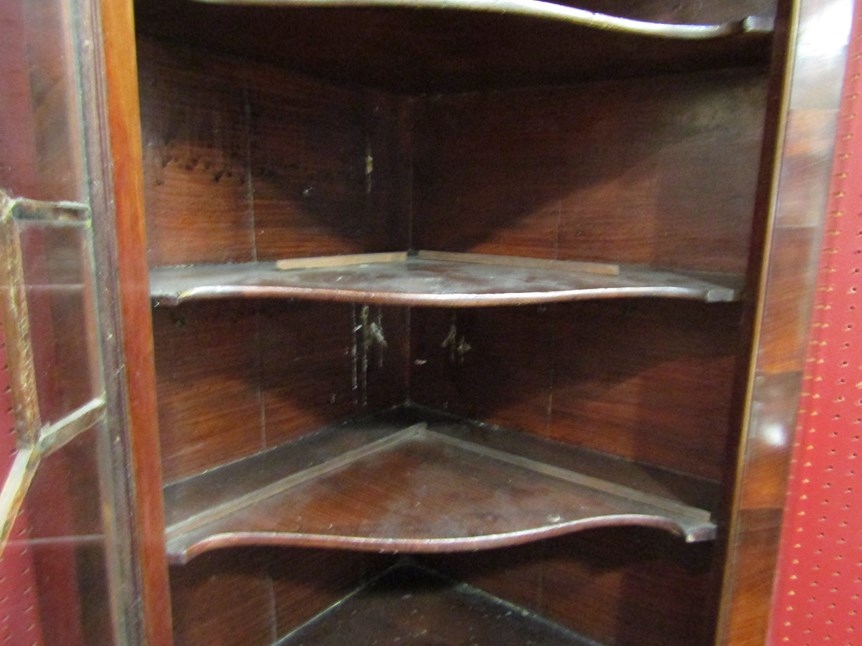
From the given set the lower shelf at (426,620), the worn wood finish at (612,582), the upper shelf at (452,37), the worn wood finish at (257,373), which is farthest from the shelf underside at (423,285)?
the lower shelf at (426,620)

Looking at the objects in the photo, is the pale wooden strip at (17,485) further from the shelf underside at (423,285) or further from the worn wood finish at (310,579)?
the worn wood finish at (310,579)

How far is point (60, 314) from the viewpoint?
2.13 ft

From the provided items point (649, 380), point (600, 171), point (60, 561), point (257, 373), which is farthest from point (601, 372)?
point (60, 561)

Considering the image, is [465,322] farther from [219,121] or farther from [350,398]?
[219,121]

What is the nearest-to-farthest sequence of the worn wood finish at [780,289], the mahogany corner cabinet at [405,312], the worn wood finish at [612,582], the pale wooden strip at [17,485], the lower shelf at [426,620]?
the pale wooden strip at [17,485] → the mahogany corner cabinet at [405,312] → the worn wood finish at [780,289] → the worn wood finish at [612,582] → the lower shelf at [426,620]

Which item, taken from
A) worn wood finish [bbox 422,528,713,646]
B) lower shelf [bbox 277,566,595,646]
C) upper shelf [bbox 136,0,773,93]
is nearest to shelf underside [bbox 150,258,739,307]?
upper shelf [bbox 136,0,773,93]

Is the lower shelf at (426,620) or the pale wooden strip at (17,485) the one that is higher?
the pale wooden strip at (17,485)

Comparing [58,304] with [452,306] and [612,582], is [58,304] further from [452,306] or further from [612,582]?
[612,582]

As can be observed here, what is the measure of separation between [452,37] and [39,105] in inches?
20.2

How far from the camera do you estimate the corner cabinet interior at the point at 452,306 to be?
911 mm

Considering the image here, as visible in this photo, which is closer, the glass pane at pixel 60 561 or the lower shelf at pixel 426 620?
the glass pane at pixel 60 561

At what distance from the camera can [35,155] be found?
2.08 ft

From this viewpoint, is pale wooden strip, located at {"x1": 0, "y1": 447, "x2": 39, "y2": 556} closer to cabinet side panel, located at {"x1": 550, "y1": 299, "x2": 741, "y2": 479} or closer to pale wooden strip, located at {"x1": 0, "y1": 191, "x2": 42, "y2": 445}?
pale wooden strip, located at {"x1": 0, "y1": 191, "x2": 42, "y2": 445}

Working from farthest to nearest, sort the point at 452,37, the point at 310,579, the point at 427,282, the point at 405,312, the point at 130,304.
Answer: the point at 405,312, the point at 310,579, the point at 427,282, the point at 452,37, the point at 130,304
